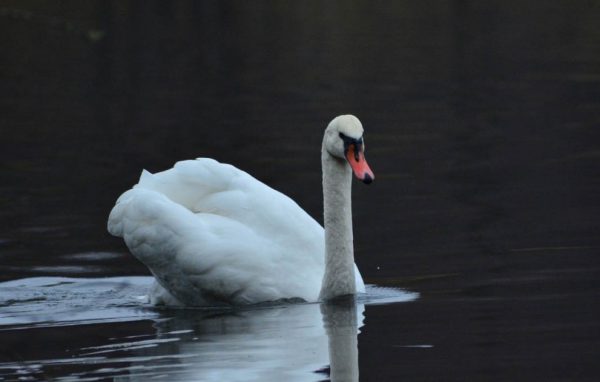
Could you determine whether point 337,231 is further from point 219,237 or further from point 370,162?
point 370,162

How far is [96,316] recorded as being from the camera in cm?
1128

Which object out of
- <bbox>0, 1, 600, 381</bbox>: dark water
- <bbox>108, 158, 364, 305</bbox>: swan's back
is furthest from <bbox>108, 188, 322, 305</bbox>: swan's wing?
<bbox>0, 1, 600, 381</bbox>: dark water

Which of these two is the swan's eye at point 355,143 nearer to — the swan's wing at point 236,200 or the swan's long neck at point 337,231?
the swan's long neck at point 337,231

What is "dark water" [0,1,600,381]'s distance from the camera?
9.66 m

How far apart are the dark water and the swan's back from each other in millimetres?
294

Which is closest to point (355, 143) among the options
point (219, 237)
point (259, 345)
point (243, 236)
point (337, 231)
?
point (337, 231)

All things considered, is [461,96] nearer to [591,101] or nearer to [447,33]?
[591,101]

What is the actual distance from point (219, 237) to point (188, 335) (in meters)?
1.10

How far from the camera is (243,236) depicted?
37.2 feet

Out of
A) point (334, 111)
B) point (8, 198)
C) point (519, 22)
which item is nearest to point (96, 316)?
point (8, 198)

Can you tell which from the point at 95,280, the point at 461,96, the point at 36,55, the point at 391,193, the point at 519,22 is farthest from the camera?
the point at 519,22

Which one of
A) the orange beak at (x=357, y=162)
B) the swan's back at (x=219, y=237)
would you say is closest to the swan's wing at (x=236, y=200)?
the swan's back at (x=219, y=237)

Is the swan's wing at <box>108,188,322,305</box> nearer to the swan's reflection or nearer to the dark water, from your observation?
the swan's reflection

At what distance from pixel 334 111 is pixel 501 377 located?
14292mm
